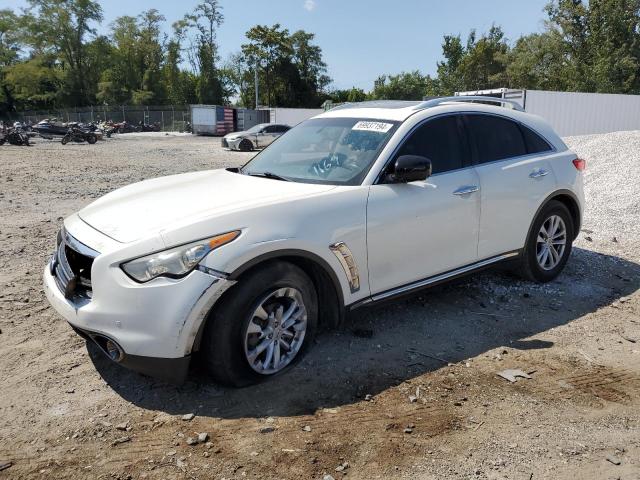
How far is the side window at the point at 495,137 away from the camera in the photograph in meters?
4.57

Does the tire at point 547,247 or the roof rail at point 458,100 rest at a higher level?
the roof rail at point 458,100

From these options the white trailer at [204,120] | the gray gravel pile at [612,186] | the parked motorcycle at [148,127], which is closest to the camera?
the gray gravel pile at [612,186]

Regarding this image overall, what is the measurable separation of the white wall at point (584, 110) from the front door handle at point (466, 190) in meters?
18.1

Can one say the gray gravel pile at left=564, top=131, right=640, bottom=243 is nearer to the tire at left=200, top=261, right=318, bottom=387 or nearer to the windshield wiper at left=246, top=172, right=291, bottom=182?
the windshield wiper at left=246, top=172, right=291, bottom=182

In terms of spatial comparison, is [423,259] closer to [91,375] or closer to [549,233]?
[549,233]

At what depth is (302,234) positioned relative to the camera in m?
3.30

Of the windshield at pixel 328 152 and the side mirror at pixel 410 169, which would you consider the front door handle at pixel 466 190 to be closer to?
the side mirror at pixel 410 169

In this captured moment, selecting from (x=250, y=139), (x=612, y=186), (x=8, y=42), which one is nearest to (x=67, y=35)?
(x=8, y=42)

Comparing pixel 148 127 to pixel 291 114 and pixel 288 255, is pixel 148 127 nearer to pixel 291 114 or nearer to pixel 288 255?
pixel 291 114

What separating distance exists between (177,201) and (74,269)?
77 centimetres

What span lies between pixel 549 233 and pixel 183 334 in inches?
150

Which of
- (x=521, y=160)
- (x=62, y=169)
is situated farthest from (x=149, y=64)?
(x=521, y=160)

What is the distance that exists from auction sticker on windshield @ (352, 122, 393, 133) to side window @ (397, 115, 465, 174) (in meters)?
0.20

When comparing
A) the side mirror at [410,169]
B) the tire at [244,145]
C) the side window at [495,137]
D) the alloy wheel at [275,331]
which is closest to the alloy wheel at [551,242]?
the side window at [495,137]
